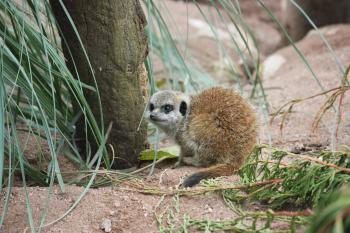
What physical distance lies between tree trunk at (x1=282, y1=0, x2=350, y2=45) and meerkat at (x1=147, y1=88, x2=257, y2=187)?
290cm

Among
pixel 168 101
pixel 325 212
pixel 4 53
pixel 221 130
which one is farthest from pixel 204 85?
pixel 325 212

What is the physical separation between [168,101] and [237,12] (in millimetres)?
878

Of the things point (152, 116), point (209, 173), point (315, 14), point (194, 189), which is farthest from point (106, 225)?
point (315, 14)

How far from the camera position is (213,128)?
292 cm

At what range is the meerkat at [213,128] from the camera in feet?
9.37

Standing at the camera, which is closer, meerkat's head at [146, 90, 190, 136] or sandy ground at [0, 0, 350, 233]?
sandy ground at [0, 0, 350, 233]

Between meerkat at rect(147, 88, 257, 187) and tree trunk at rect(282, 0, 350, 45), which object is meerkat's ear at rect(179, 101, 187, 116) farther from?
tree trunk at rect(282, 0, 350, 45)

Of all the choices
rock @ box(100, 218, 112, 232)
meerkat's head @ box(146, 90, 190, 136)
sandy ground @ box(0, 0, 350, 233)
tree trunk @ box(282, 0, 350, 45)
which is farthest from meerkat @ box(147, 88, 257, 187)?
tree trunk @ box(282, 0, 350, 45)

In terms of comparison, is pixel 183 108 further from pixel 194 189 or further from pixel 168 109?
pixel 194 189

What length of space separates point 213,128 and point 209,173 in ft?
1.17

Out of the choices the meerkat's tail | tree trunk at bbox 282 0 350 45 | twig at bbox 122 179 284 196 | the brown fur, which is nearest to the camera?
twig at bbox 122 179 284 196

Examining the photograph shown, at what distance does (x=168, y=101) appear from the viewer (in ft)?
10.7

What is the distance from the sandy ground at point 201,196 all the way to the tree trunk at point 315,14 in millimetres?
622

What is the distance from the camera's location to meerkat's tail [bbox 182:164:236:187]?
8.27 ft
